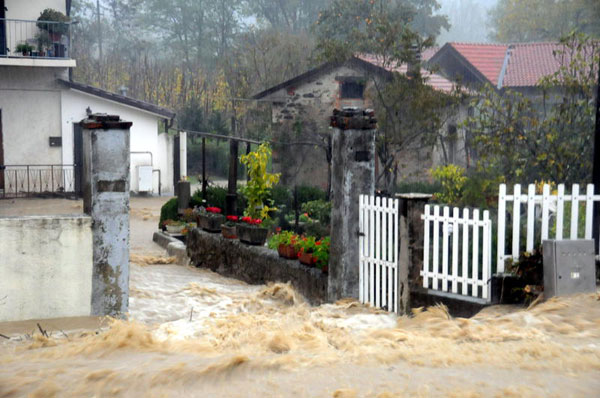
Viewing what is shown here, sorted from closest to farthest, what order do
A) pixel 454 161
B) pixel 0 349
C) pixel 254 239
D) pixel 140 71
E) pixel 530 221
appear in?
1. pixel 0 349
2. pixel 530 221
3. pixel 254 239
4. pixel 454 161
5. pixel 140 71

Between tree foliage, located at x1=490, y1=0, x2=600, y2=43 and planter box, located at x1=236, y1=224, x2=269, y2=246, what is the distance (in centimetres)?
3314

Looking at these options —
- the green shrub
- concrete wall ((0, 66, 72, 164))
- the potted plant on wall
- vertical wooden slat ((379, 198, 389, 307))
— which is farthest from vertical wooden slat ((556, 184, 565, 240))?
concrete wall ((0, 66, 72, 164))

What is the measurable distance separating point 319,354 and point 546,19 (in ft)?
146

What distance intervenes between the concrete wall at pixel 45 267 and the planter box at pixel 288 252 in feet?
9.97

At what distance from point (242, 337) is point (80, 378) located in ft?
6.96

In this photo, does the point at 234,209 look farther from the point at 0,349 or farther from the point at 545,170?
the point at 0,349

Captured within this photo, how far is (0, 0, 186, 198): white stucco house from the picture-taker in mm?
22406

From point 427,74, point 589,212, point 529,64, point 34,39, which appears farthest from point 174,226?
point 529,64

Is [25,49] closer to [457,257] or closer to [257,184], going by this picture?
[257,184]

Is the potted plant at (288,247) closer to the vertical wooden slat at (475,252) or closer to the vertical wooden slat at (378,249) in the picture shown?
the vertical wooden slat at (378,249)

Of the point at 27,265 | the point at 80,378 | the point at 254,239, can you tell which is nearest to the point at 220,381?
the point at 80,378

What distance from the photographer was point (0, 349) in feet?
24.0

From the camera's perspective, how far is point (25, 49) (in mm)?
21828

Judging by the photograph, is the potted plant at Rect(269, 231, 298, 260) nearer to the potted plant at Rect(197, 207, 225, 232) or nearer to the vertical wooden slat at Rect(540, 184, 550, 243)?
the potted plant at Rect(197, 207, 225, 232)
